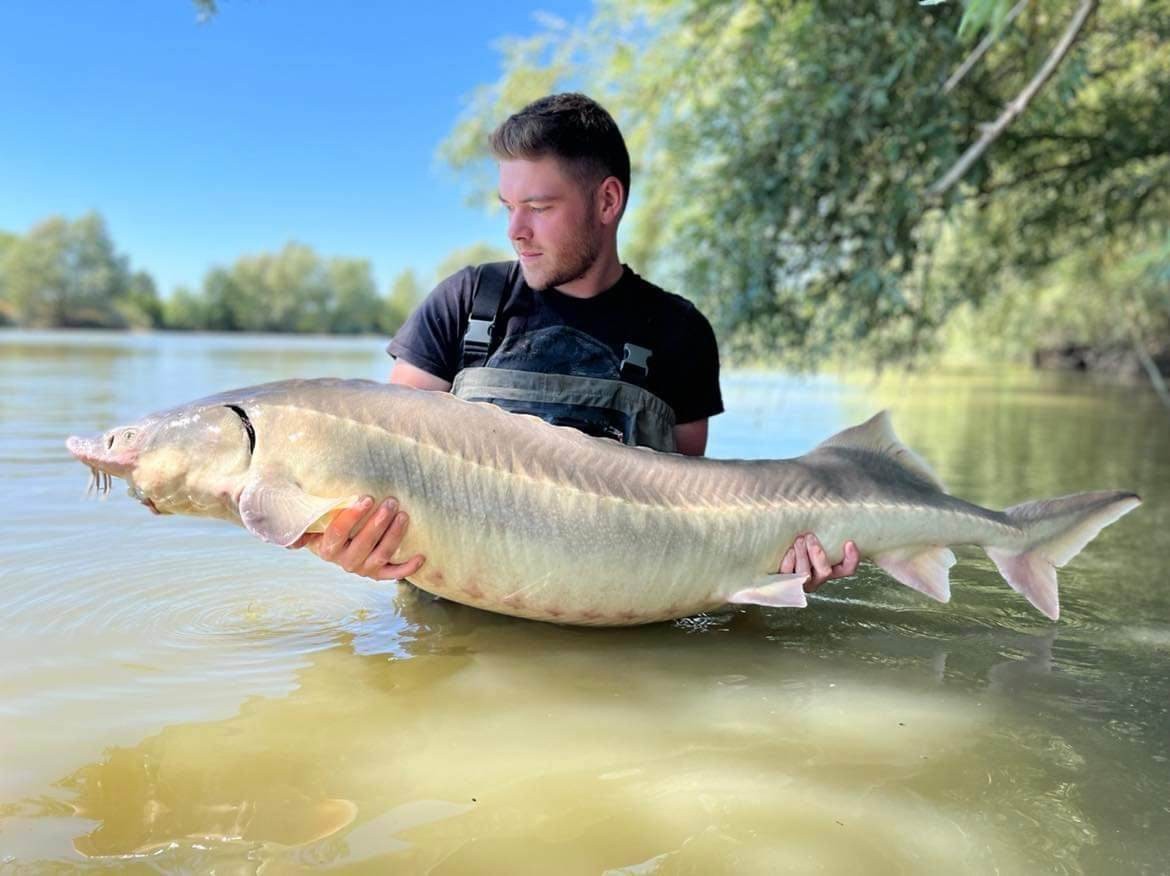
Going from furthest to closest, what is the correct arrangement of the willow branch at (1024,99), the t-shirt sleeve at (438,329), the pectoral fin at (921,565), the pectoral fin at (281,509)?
the willow branch at (1024,99)
the t-shirt sleeve at (438,329)
the pectoral fin at (921,565)
the pectoral fin at (281,509)

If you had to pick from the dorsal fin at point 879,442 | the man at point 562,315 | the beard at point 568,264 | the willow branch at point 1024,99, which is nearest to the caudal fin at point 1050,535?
the dorsal fin at point 879,442

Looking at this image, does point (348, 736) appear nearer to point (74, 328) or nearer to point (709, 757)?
point (709, 757)

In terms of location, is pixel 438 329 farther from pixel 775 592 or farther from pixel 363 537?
pixel 775 592

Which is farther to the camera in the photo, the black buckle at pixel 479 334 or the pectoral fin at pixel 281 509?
the black buckle at pixel 479 334

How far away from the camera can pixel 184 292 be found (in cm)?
12162

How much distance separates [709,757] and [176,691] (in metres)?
1.60

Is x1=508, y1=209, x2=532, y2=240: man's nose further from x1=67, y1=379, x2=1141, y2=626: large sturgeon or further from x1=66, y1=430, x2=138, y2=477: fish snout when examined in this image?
x1=66, y1=430, x2=138, y2=477: fish snout

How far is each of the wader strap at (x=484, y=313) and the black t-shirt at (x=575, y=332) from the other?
4cm

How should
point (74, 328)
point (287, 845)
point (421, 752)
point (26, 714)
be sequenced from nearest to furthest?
point (287, 845) < point (421, 752) < point (26, 714) < point (74, 328)

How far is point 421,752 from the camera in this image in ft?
7.59

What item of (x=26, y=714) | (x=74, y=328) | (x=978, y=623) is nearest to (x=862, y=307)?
(x=978, y=623)

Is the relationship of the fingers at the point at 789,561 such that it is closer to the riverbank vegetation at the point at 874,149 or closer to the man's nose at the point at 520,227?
the man's nose at the point at 520,227

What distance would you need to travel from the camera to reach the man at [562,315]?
11.4 ft

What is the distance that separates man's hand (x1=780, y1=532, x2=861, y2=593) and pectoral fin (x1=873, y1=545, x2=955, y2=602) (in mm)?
160
